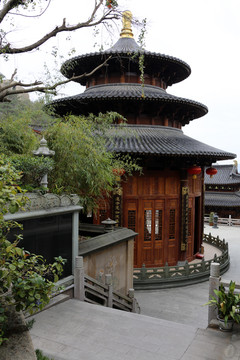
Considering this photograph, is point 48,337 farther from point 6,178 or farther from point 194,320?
point 194,320

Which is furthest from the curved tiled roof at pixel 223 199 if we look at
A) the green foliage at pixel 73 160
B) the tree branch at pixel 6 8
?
the tree branch at pixel 6 8

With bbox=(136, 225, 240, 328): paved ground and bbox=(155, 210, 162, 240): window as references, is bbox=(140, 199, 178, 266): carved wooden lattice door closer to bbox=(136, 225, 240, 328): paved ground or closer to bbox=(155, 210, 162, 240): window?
bbox=(155, 210, 162, 240): window

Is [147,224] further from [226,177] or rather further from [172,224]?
[226,177]

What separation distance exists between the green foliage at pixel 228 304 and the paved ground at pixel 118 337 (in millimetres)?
287

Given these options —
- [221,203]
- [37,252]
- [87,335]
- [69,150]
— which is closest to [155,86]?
[69,150]

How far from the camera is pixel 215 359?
14.5 ft

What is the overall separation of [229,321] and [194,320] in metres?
3.59

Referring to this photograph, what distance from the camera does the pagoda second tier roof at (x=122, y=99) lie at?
456 inches

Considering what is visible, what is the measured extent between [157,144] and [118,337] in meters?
7.39

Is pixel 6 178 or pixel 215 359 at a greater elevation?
pixel 6 178

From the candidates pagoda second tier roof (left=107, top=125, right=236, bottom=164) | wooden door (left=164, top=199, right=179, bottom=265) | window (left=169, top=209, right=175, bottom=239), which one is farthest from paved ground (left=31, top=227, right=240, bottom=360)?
window (left=169, top=209, right=175, bottom=239)

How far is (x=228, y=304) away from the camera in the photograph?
17.4ft

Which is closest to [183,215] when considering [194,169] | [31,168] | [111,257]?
[194,169]

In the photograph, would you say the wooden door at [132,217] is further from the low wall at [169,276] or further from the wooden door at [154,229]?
the low wall at [169,276]
